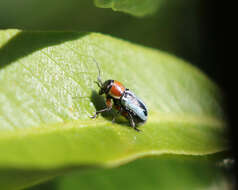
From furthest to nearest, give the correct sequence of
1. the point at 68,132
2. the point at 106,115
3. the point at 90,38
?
1. the point at 106,115
2. the point at 90,38
3. the point at 68,132

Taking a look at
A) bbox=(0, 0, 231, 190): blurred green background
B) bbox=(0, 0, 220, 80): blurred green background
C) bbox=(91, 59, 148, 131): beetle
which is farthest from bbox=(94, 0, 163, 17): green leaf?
bbox=(0, 0, 220, 80): blurred green background

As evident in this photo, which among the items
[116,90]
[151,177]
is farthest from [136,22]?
[151,177]

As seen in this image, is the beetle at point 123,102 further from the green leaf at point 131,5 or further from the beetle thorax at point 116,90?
the green leaf at point 131,5

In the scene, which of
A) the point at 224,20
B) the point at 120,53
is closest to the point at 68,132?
the point at 120,53

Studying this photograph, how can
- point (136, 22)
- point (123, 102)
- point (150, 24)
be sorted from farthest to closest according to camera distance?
point (136, 22)
point (150, 24)
point (123, 102)

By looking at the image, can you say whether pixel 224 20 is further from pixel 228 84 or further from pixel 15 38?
pixel 15 38

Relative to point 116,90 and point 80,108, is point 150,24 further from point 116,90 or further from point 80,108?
point 80,108
